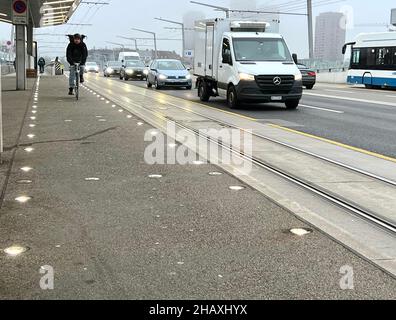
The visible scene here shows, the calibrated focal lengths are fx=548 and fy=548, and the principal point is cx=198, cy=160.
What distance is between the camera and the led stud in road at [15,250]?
4.14m

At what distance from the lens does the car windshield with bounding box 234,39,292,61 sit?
16344 millimetres

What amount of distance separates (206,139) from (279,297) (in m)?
6.48

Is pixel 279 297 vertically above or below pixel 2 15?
below

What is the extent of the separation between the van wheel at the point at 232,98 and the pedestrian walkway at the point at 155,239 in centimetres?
869

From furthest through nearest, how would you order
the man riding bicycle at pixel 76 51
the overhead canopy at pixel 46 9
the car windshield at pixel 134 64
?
1. the car windshield at pixel 134 64
2. the overhead canopy at pixel 46 9
3. the man riding bicycle at pixel 76 51

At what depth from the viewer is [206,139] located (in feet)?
32.2

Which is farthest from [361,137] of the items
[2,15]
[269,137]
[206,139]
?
[2,15]

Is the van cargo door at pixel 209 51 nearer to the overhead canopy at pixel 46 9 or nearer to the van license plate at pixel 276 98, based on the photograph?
the van license plate at pixel 276 98

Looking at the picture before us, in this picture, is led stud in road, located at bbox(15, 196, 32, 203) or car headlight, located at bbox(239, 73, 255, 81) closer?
led stud in road, located at bbox(15, 196, 32, 203)

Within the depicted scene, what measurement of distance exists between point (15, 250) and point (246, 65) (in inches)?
490

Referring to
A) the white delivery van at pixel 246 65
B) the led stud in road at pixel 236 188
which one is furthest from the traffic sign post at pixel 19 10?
the led stud in road at pixel 236 188

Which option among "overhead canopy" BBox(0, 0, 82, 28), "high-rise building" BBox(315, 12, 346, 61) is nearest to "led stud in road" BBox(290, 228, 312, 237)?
"overhead canopy" BBox(0, 0, 82, 28)

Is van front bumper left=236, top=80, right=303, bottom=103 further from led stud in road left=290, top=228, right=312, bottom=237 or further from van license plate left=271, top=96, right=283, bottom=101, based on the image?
led stud in road left=290, top=228, right=312, bottom=237
